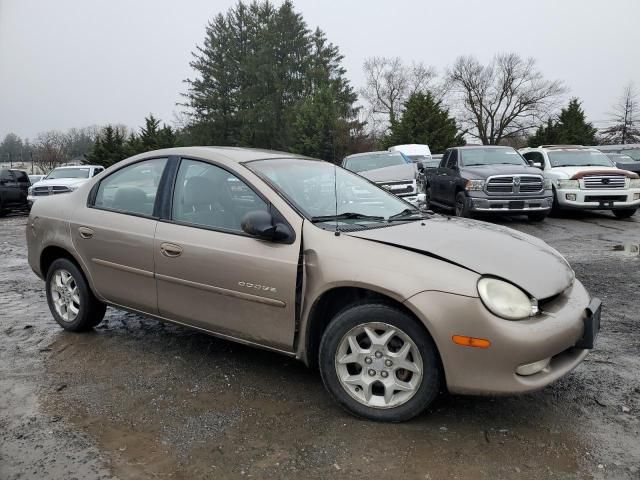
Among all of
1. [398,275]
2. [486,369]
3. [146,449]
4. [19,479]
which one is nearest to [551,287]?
[486,369]

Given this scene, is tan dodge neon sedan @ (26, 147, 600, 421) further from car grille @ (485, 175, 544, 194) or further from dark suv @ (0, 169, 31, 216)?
dark suv @ (0, 169, 31, 216)

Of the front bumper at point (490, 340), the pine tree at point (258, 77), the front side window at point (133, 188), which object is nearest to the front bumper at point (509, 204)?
the front side window at point (133, 188)

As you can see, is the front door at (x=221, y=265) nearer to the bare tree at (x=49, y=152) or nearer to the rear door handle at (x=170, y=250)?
the rear door handle at (x=170, y=250)

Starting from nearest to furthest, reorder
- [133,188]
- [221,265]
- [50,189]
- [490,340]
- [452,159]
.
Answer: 1. [490,340]
2. [221,265]
3. [133,188]
4. [452,159]
5. [50,189]

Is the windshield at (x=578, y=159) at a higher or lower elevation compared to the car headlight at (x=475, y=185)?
higher

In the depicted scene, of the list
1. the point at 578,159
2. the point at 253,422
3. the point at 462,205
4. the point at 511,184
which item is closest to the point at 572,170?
the point at 578,159

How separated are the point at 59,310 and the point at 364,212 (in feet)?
9.81

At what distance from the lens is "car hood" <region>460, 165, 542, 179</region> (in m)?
11.8

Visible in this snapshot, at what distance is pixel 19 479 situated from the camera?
8.50 ft

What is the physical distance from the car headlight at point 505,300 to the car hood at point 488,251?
47 millimetres

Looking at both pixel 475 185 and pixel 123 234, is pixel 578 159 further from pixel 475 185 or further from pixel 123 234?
pixel 123 234

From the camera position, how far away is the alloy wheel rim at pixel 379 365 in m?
2.99

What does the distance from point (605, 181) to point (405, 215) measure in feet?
34.2

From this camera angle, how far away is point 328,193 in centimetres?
383
